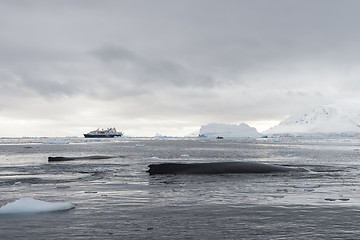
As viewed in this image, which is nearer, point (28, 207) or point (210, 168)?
point (28, 207)

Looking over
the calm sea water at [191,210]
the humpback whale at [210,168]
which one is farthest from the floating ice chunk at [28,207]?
the humpback whale at [210,168]

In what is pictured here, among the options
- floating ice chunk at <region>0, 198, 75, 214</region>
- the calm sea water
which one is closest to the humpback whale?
the calm sea water

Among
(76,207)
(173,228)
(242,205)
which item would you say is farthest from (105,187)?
(173,228)

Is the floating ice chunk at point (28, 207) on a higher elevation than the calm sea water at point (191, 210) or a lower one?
higher

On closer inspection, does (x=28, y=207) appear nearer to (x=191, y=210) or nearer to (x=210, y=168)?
(x=191, y=210)

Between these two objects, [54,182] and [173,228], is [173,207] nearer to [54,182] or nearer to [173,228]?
[173,228]

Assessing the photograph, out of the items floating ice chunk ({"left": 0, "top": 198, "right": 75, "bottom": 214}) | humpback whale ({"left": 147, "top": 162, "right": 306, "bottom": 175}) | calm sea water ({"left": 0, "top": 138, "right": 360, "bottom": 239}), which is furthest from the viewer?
humpback whale ({"left": 147, "top": 162, "right": 306, "bottom": 175})

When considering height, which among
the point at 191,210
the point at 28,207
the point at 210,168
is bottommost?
the point at 191,210

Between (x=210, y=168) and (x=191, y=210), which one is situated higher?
(x=210, y=168)

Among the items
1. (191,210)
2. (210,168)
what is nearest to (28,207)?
(191,210)

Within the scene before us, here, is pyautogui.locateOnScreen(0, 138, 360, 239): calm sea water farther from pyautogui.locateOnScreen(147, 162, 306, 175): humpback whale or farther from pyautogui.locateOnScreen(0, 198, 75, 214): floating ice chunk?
pyautogui.locateOnScreen(147, 162, 306, 175): humpback whale

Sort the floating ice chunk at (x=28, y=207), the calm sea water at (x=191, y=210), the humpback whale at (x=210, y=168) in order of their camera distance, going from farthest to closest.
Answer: the humpback whale at (x=210, y=168)
the floating ice chunk at (x=28, y=207)
the calm sea water at (x=191, y=210)

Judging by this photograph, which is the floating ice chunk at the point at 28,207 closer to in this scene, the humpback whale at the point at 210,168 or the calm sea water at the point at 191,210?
the calm sea water at the point at 191,210

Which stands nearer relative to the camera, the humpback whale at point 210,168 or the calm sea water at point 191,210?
the calm sea water at point 191,210
